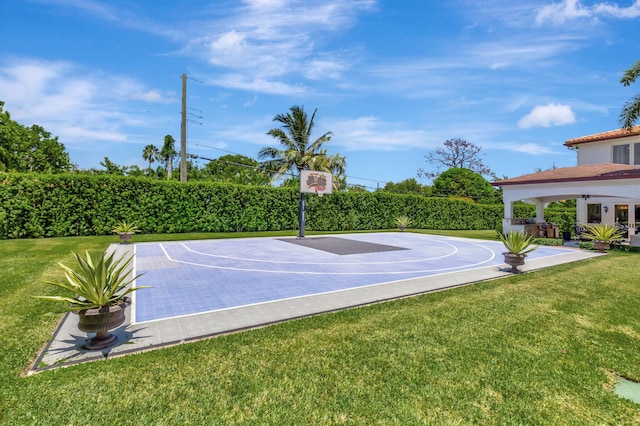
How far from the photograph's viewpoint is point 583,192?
1848cm

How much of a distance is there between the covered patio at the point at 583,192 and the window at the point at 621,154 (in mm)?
2782

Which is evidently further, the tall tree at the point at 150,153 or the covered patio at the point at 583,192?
the tall tree at the point at 150,153

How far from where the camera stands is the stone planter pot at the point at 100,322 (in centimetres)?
427

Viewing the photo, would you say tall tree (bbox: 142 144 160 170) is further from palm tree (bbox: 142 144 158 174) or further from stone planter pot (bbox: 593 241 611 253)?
stone planter pot (bbox: 593 241 611 253)

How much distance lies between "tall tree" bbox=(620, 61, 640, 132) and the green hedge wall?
1563 centimetres

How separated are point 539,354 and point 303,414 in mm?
3386

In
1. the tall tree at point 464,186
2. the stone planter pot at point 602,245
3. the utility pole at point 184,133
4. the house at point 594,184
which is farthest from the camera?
the tall tree at point 464,186

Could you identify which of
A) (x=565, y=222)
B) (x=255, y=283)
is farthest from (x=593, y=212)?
(x=255, y=283)

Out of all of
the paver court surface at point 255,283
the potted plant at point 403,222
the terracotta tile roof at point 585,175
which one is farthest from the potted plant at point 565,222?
the paver court surface at point 255,283

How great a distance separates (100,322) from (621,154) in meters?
33.2

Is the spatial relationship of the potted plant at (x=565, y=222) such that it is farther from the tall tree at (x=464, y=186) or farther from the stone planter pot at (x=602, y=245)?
the stone planter pot at (x=602, y=245)

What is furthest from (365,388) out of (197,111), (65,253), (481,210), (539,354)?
(481,210)

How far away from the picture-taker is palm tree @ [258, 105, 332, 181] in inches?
1261

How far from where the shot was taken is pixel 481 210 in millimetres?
34656
